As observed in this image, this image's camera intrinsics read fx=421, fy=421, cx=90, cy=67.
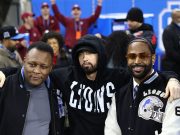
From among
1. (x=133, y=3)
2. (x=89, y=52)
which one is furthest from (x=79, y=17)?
(x=89, y=52)

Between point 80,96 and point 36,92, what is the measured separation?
0.41 metres

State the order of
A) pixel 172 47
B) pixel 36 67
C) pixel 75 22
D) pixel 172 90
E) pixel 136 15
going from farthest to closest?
pixel 75 22
pixel 172 47
pixel 136 15
pixel 36 67
pixel 172 90

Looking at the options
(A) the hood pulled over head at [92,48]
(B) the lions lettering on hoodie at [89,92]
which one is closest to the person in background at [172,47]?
(B) the lions lettering on hoodie at [89,92]

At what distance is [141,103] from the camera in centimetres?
347

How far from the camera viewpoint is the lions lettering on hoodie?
148 inches

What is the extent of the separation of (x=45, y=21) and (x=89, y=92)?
564 centimetres

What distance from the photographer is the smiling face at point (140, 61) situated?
3.49 metres

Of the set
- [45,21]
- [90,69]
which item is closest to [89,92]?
[90,69]

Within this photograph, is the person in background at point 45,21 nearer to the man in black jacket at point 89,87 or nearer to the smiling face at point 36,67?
the man in black jacket at point 89,87

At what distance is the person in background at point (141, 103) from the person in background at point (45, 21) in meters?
5.74

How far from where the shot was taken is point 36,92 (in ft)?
12.0

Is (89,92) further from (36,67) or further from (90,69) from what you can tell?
(36,67)

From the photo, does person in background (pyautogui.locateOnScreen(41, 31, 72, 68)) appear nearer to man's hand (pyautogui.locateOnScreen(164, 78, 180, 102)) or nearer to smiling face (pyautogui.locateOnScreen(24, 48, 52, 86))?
smiling face (pyautogui.locateOnScreen(24, 48, 52, 86))

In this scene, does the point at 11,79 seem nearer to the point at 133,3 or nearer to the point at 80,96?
the point at 80,96
